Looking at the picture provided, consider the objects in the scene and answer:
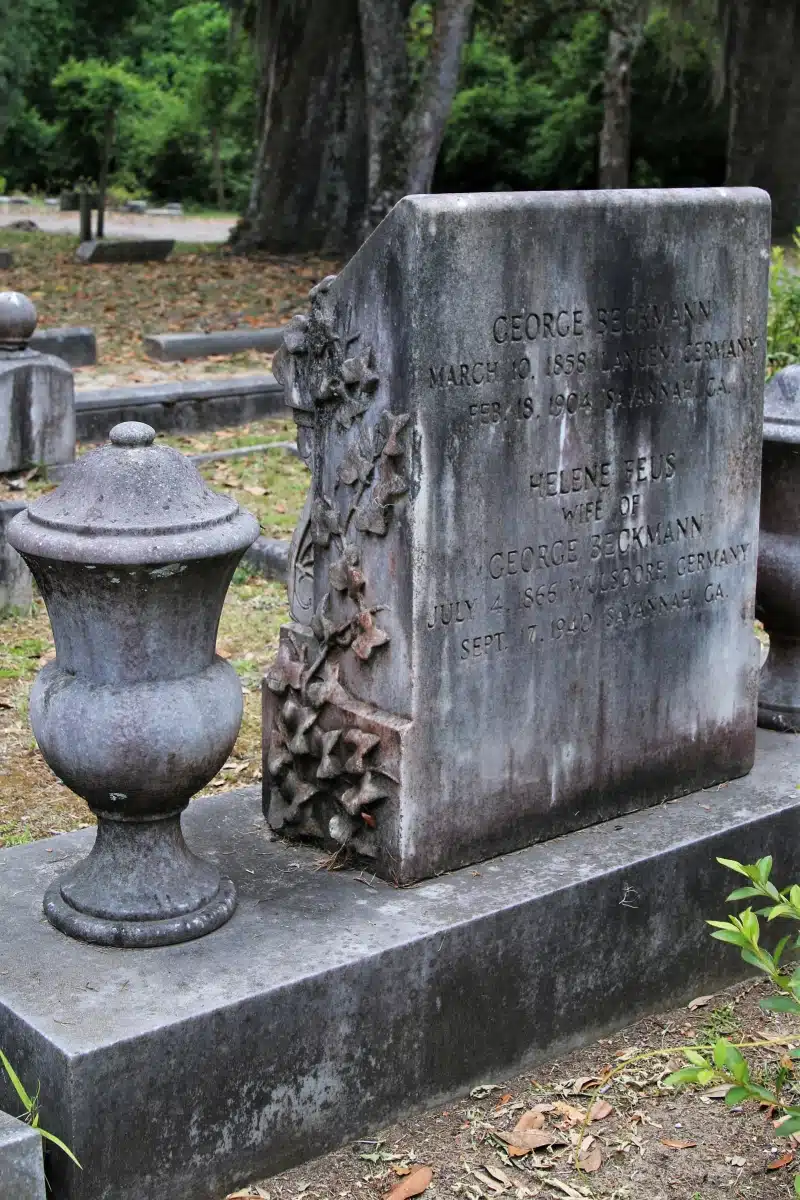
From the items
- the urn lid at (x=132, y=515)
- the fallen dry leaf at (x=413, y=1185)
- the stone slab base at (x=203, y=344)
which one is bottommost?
the fallen dry leaf at (x=413, y=1185)

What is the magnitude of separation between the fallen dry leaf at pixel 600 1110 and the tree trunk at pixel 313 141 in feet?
55.5

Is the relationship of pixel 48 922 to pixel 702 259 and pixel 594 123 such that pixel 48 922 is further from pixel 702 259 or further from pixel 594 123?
pixel 594 123

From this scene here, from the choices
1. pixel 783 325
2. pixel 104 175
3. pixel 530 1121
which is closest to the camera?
pixel 530 1121

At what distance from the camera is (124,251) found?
19.9 meters

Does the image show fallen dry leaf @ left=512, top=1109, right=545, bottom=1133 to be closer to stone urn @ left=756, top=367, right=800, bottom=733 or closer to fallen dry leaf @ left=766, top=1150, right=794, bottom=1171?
fallen dry leaf @ left=766, top=1150, right=794, bottom=1171

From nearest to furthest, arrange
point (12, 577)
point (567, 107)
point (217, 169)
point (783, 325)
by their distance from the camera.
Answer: point (12, 577)
point (783, 325)
point (567, 107)
point (217, 169)

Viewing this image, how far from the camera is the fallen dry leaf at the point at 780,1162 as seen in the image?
144 inches

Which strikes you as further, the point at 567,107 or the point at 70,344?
→ the point at 567,107

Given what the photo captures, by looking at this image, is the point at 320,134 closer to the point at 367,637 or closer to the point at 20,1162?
the point at 367,637

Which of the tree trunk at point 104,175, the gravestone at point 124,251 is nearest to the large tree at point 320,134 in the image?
the gravestone at point 124,251

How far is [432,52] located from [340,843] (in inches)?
→ 550

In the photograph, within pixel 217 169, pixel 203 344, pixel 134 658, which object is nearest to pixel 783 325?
pixel 203 344

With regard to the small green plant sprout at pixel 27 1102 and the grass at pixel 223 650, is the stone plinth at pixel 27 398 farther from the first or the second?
the small green plant sprout at pixel 27 1102

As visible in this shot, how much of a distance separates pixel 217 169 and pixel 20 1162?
1257 inches
